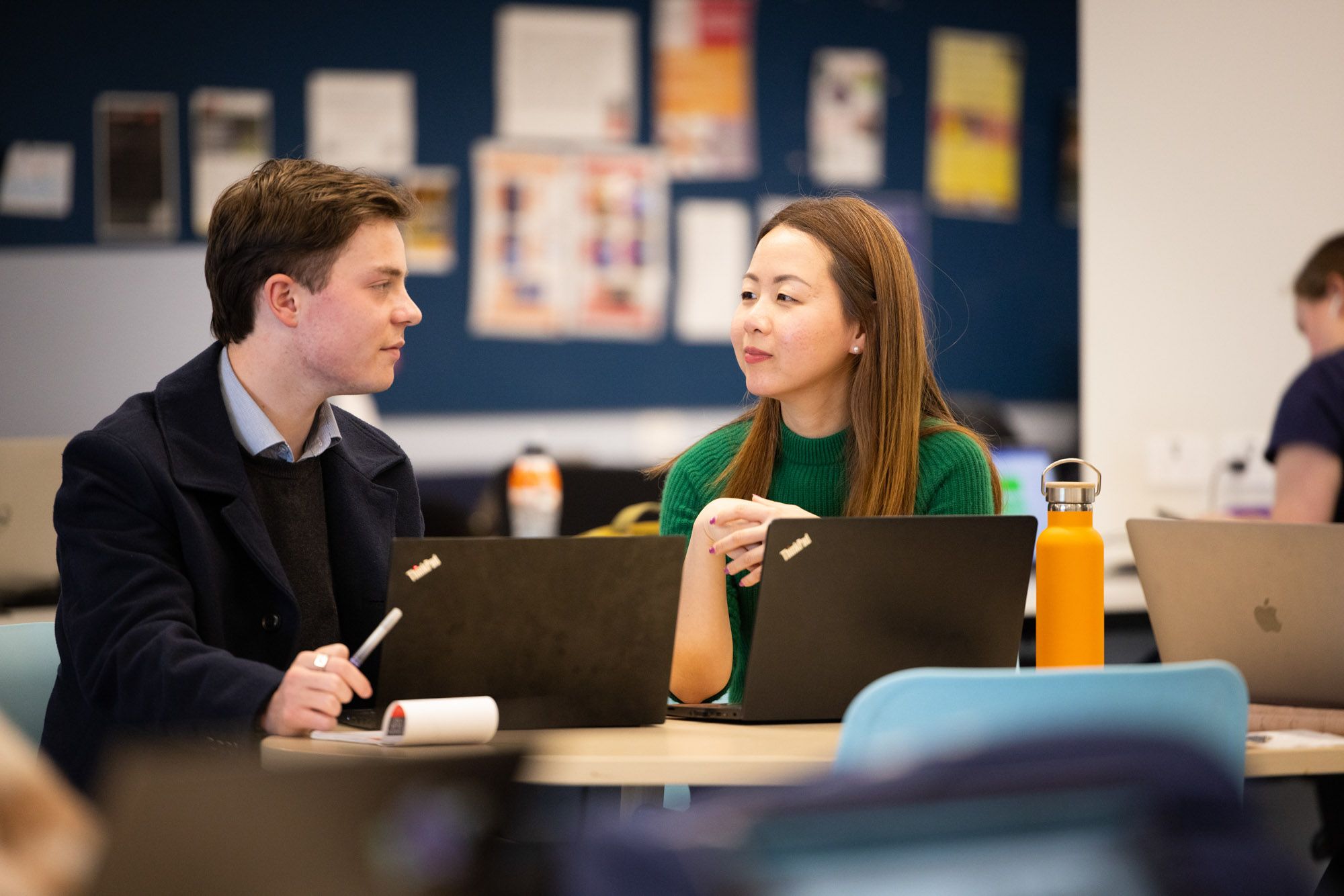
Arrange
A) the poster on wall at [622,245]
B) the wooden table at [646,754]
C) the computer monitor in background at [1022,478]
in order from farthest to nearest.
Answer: the poster on wall at [622,245]
the computer monitor in background at [1022,478]
the wooden table at [646,754]

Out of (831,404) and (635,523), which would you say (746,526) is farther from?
(635,523)

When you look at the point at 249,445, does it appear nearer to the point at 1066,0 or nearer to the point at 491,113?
the point at 491,113

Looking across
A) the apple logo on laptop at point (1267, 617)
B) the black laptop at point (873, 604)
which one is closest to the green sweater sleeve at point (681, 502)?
the black laptop at point (873, 604)

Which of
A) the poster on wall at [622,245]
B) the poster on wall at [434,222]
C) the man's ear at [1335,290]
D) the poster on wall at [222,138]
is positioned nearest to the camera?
the man's ear at [1335,290]

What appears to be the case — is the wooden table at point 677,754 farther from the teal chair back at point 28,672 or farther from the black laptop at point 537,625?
the teal chair back at point 28,672

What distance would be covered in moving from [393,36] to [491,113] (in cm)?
34

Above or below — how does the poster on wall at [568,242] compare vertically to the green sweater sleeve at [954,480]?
above

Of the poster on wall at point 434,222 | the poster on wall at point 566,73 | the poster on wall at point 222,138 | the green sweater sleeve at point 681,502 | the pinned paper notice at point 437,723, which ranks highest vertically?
the poster on wall at point 566,73

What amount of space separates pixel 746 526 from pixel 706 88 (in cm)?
286

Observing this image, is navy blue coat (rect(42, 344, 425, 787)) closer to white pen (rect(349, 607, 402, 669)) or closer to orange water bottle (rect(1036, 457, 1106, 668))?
white pen (rect(349, 607, 402, 669))

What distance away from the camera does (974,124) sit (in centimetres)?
448

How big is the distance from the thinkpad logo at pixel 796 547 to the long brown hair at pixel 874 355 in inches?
18.8

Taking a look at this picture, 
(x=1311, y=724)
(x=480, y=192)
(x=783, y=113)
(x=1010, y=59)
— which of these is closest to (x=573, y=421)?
(x=480, y=192)

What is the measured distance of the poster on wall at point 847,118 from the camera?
4.35m
